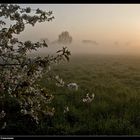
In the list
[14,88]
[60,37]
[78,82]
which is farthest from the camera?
[78,82]

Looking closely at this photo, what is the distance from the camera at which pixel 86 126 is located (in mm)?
6129

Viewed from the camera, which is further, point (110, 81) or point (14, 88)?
point (110, 81)

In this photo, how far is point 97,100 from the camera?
6.36 metres

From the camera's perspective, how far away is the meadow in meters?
6.14

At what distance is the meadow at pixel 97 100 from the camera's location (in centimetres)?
614

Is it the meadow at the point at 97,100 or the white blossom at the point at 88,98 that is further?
the white blossom at the point at 88,98

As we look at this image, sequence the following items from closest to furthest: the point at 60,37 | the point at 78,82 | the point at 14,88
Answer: the point at 14,88, the point at 60,37, the point at 78,82

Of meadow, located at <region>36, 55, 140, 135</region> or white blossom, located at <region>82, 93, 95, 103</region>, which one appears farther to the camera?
white blossom, located at <region>82, 93, 95, 103</region>

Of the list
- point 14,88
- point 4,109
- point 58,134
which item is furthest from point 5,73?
point 58,134

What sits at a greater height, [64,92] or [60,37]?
[60,37]

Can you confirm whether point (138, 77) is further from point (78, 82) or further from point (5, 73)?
point (5, 73)

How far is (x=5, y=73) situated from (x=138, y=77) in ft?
7.00

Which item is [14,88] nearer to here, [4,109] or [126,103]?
[4,109]

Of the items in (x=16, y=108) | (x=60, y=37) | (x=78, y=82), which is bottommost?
(x=16, y=108)
